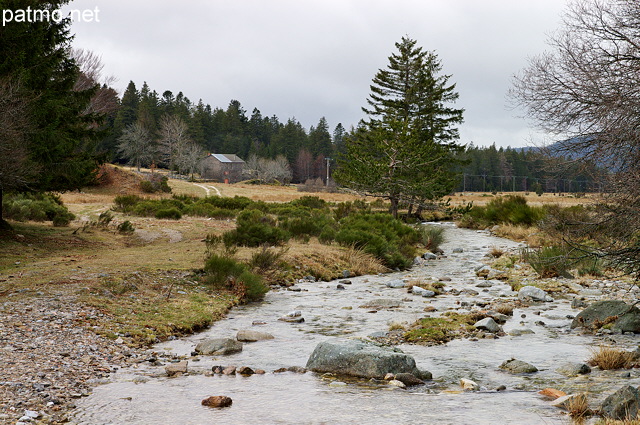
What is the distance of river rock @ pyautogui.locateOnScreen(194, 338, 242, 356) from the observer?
7207mm

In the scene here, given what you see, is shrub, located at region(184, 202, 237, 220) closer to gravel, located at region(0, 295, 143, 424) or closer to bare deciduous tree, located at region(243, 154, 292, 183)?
gravel, located at region(0, 295, 143, 424)

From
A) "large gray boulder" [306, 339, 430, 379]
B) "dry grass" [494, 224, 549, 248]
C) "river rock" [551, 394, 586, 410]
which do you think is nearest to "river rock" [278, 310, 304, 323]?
"large gray boulder" [306, 339, 430, 379]

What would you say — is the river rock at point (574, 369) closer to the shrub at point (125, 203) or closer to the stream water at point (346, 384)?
the stream water at point (346, 384)

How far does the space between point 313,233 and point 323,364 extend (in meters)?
12.9

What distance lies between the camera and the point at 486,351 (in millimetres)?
7371

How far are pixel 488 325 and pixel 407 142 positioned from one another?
19.4 m

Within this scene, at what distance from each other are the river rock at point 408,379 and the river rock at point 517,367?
116 cm

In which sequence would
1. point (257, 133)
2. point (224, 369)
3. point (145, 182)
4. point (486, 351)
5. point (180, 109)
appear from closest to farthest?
point (224, 369) → point (486, 351) → point (145, 182) → point (180, 109) → point (257, 133)

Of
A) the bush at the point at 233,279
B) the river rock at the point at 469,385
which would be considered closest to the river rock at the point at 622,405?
the river rock at the point at 469,385

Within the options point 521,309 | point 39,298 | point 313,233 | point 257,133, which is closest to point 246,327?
point 39,298

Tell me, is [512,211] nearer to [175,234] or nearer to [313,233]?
[313,233]

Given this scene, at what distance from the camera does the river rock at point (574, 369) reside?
244 inches

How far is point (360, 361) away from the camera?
639 centimetres

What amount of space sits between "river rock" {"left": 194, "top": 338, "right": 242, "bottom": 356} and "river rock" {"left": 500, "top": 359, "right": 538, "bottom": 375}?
11.0 feet
